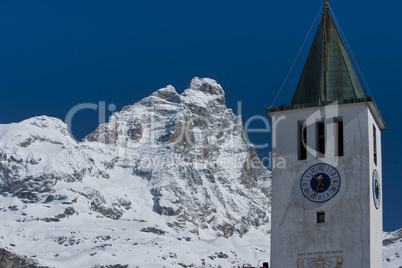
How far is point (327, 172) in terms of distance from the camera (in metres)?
56.9

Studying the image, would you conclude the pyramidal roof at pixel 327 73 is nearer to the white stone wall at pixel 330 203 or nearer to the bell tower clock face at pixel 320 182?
the white stone wall at pixel 330 203

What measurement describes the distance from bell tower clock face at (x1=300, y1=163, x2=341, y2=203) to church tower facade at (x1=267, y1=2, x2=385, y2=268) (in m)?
0.06

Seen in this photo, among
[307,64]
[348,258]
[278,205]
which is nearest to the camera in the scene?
[348,258]

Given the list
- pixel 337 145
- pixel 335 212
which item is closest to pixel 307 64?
pixel 337 145

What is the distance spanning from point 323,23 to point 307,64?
3.05 m

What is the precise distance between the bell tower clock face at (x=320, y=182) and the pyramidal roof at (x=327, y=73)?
457 cm

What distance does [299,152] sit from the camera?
58781 millimetres

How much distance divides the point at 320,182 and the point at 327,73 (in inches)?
302

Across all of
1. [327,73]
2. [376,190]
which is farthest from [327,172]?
[327,73]

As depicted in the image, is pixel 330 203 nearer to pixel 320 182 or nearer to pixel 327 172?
pixel 320 182

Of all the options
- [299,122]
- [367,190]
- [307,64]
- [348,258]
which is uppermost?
[307,64]

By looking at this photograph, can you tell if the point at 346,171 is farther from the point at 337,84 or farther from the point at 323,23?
the point at 323,23

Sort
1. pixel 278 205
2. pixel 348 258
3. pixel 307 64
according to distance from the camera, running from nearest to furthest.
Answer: pixel 348 258
pixel 278 205
pixel 307 64

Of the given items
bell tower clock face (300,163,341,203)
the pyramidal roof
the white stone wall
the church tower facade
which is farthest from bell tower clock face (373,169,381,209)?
the pyramidal roof
